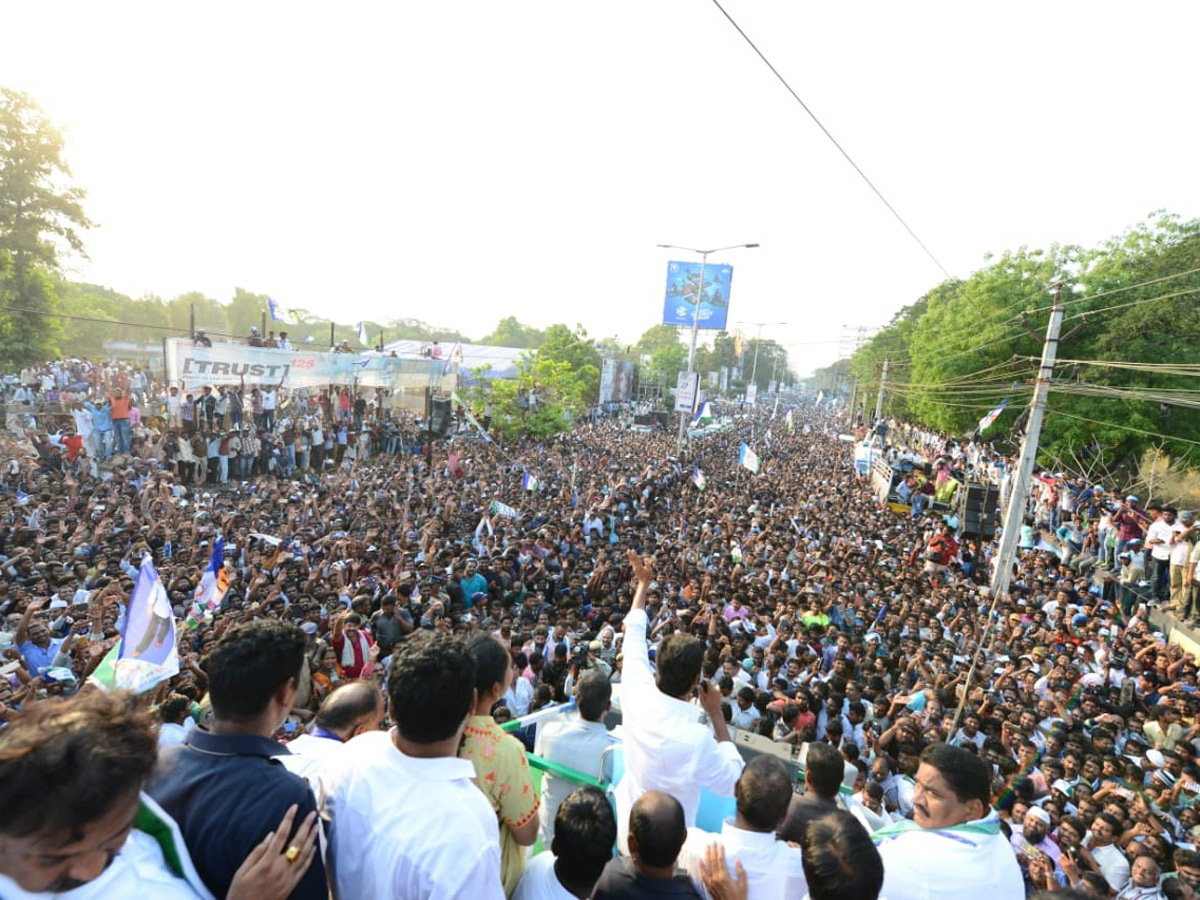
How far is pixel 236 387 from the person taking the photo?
16094mm

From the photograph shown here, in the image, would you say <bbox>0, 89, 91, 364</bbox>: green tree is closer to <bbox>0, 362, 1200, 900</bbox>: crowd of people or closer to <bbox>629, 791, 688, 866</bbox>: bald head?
<bbox>0, 362, 1200, 900</bbox>: crowd of people

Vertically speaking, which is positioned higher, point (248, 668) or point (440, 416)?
point (248, 668)

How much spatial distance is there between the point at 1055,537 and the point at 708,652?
13728mm

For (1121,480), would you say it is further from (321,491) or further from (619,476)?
(321,491)

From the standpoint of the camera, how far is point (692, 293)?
3269 centimetres

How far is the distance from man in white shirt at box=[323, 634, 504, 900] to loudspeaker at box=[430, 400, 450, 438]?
75.7ft

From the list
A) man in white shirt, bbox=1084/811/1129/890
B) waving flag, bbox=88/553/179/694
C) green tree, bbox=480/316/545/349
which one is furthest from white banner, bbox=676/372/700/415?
green tree, bbox=480/316/545/349

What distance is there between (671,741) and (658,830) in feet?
1.81

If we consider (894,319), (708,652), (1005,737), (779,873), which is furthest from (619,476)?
(894,319)

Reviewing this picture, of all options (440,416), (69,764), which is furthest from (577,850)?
(440,416)

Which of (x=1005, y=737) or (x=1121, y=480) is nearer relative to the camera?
(x=1005, y=737)

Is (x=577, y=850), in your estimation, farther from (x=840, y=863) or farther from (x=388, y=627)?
(x=388, y=627)

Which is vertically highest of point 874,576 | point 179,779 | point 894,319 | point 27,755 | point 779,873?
point 894,319

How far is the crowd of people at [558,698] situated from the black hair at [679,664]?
0.01 m
